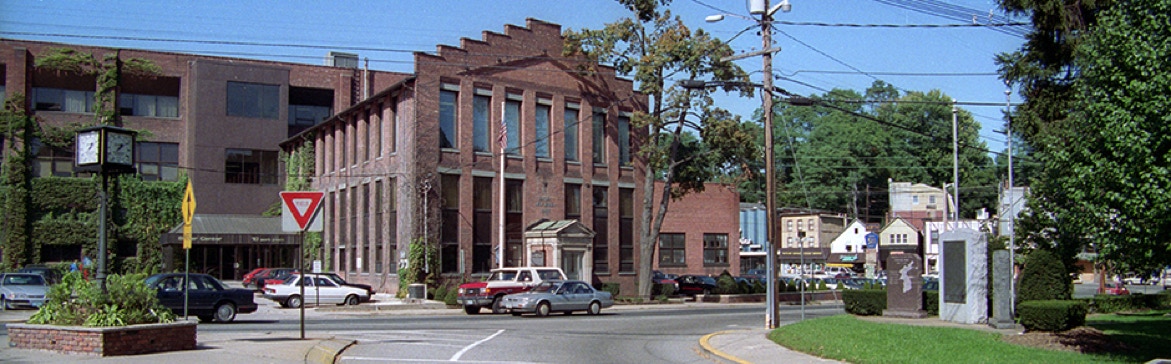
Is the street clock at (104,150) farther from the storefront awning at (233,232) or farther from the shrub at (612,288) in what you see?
the storefront awning at (233,232)

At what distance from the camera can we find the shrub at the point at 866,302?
27281 millimetres

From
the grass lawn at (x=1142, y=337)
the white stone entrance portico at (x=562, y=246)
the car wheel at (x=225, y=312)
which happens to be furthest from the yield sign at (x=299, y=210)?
the white stone entrance portico at (x=562, y=246)

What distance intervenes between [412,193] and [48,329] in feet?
95.9

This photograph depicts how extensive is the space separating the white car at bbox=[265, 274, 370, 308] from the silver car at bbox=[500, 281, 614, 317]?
30.9ft

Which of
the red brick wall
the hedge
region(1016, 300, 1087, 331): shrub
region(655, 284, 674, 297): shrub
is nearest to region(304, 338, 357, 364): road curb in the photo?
region(1016, 300, 1087, 331): shrub

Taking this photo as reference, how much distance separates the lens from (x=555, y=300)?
33.5 m

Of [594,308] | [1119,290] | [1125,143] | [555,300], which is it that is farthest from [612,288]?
[1125,143]

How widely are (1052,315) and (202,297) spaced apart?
21.4 metres

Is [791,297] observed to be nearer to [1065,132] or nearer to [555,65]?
[555,65]

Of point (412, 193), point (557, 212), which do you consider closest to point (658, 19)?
point (557, 212)

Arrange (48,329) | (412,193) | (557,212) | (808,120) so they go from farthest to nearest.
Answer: (808,120), (557,212), (412,193), (48,329)

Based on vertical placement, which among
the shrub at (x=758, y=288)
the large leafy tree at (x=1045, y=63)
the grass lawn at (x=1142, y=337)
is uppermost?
the large leafy tree at (x=1045, y=63)

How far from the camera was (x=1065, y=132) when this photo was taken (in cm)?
1730

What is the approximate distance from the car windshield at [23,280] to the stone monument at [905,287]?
2921 cm
